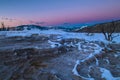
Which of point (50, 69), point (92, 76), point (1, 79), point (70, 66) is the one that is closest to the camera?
point (1, 79)

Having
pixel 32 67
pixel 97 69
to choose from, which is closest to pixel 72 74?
pixel 97 69

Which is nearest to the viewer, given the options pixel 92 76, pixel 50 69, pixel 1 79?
pixel 1 79

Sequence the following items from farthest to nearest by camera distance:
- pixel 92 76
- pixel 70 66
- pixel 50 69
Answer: pixel 70 66
pixel 50 69
pixel 92 76

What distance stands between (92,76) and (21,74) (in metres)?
3.70

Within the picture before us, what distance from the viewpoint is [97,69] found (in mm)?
9742

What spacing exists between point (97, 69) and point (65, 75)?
7.43 ft

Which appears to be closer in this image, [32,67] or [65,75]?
[65,75]

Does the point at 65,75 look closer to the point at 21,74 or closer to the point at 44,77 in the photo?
the point at 44,77

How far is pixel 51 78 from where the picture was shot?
801 centimetres

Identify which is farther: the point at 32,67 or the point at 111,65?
the point at 111,65

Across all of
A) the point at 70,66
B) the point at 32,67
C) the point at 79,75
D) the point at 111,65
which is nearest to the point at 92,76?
the point at 79,75

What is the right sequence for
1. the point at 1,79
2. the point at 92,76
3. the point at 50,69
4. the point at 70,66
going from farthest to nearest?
the point at 70,66 → the point at 50,69 → the point at 92,76 → the point at 1,79

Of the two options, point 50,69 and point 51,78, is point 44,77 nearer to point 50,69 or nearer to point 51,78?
point 51,78

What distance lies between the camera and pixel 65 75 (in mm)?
8594
